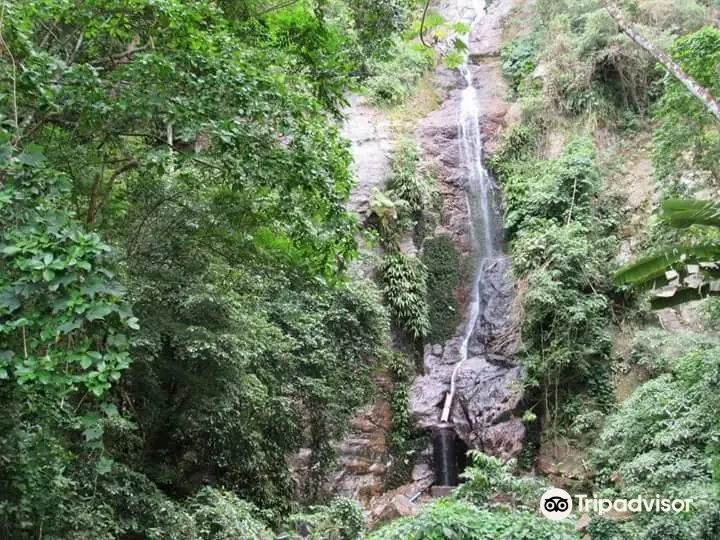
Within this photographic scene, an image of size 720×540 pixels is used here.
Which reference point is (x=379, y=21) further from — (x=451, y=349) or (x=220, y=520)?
(x=451, y=349)

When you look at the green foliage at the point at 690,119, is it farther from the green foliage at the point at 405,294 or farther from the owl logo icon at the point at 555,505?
the owl logo icon at the point at 555,505

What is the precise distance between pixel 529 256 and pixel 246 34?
313 inches

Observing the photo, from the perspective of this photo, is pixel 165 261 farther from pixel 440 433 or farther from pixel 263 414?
pixel 440 433

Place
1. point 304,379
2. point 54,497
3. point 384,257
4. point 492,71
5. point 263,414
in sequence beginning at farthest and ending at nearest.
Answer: point 492,71
point 384,257
point 304,379
point 263,414
point 54,497

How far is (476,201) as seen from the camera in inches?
670

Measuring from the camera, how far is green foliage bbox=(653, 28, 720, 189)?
30.5ft

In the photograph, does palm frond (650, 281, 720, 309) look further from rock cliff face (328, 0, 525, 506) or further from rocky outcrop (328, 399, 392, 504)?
rocky outcrop (328, 399, 392, 504)

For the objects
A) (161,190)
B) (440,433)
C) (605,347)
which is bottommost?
(440,433)

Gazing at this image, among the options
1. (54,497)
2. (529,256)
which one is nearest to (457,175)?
(529,256)

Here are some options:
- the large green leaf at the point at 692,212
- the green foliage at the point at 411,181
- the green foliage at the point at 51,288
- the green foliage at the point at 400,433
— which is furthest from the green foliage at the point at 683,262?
the green foliage at the point at 411,181

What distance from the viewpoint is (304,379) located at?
9.75m

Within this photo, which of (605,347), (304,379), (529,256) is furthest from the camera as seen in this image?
(529,256)

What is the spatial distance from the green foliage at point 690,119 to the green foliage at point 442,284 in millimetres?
5541

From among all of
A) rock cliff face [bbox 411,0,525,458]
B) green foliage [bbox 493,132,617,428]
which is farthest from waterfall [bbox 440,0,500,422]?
green foliage [bbox 493,132,617,428]
